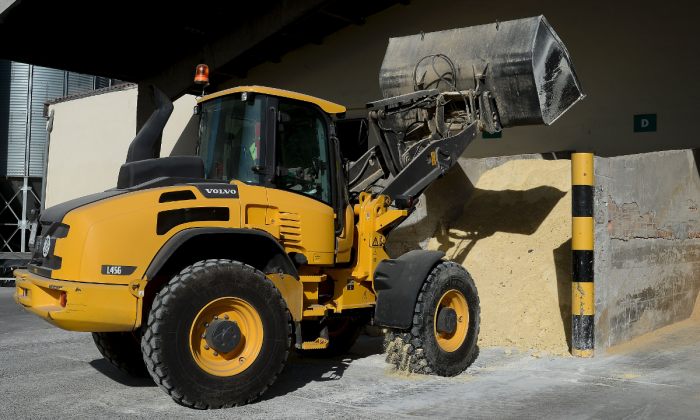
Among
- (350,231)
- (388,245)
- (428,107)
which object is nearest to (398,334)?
(350,231)

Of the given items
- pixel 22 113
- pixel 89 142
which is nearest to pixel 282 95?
pixel 89 142

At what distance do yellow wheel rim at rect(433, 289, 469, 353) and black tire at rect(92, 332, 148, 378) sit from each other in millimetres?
2586

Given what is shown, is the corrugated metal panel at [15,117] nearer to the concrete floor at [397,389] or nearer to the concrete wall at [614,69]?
the concrete wall at [614,69]

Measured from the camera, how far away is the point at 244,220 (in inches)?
190

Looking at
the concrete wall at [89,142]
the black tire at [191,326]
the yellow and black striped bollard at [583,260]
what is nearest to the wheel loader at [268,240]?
the black tire at [191,326]

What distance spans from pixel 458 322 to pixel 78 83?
1921 cm

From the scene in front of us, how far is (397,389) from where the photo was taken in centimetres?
520

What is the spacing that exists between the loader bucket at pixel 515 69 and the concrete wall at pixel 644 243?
34.6 inches

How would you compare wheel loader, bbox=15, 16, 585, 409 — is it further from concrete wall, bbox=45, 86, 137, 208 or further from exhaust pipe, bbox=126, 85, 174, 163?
concrete wall, bbox=45, 86, 137, 208

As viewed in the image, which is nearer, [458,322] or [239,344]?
[239,344]

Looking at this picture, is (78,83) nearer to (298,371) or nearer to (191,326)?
(298,371)

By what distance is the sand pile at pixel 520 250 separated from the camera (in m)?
7.13

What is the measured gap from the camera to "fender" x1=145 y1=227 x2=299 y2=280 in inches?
175

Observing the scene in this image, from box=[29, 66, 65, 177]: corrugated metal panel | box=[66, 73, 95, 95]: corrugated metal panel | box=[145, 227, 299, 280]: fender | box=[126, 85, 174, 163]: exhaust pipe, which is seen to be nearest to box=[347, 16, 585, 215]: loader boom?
box=[145, 227, 299, 280]: fender
